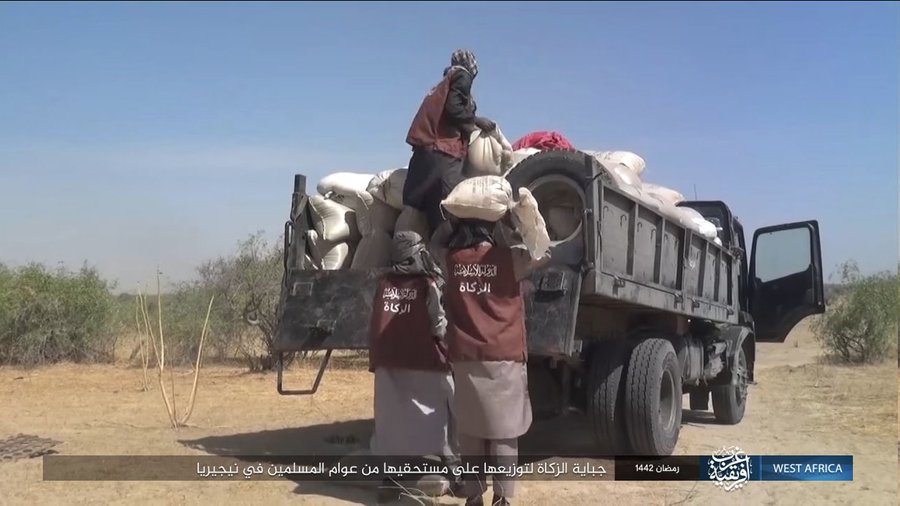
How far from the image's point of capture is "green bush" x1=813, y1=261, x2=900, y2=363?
17094 mm

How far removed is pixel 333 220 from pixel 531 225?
7.98 feet

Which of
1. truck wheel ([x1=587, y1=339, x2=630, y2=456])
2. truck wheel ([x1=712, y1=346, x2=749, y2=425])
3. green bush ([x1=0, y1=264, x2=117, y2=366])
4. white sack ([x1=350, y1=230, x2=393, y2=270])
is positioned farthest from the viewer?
green bush ([x1=0, y1=264, x2=117, y2=366])

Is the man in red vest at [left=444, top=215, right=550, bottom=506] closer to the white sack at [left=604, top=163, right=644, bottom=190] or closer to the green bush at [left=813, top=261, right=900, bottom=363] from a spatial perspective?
the white sack at [left=604, top=163, right=644, bottom=190]

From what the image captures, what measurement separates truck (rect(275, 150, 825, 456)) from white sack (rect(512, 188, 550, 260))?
837mm

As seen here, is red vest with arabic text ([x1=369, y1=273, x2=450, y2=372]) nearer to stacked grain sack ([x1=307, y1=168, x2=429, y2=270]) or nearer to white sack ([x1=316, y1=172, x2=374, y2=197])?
stacked grain sack ([x1=307, y1=168, x2=429, y2=270])

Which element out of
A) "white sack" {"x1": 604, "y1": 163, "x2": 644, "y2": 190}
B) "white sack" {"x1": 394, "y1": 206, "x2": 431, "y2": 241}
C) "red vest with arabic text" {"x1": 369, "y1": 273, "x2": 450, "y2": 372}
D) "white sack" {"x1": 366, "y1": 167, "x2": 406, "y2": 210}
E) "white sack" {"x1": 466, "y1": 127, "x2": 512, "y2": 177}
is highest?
"white sack" {"x1": 604, "y1": 163, "x2": 644, "y2": 190}

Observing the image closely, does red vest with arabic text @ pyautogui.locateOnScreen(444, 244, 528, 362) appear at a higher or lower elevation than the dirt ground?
higher

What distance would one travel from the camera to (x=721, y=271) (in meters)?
8.82

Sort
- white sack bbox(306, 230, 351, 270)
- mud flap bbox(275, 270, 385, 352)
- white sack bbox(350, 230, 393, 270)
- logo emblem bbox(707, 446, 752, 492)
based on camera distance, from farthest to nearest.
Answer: white sack bbox(306, 230, 351, 270) → white sack bbox(350, 230, 393, 270) → logo emblem bbox(707, 446, 752, 492) → mud flap bbox(275, 270, 385, 352)

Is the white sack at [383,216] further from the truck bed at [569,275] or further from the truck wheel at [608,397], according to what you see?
the truck wheel at [608,397]

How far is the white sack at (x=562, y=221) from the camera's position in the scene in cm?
557

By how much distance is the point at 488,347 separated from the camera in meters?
4.42

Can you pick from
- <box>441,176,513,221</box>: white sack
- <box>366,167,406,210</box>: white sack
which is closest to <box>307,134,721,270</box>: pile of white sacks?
<box>366,167,406,210</box>: white sack

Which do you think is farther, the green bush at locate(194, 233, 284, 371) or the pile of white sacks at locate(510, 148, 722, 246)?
the green bush at locate(194, 233, 284, 371)
